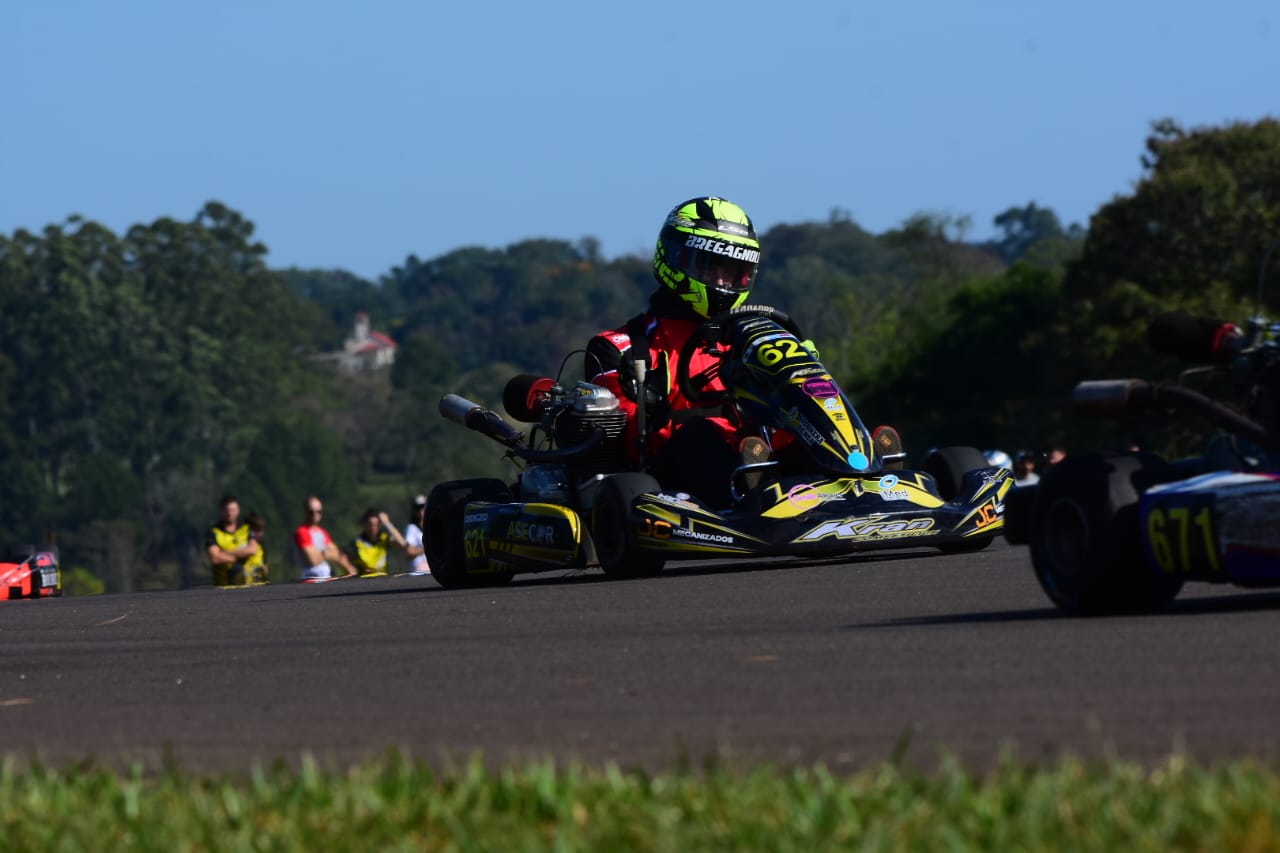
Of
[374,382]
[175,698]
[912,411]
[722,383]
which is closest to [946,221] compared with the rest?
[912,411]

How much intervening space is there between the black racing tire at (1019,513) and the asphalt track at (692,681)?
11.8 inches

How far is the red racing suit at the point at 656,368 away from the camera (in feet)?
48.3

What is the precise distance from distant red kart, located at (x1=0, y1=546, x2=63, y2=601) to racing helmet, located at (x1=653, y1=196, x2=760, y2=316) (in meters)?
9.30

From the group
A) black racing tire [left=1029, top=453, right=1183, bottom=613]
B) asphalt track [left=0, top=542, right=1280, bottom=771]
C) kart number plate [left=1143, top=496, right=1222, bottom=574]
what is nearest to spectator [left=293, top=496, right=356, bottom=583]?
asphalt track [left=0, top=542, right=1280, bottom=771]

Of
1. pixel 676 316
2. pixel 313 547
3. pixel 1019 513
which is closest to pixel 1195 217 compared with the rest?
pixel 313 547

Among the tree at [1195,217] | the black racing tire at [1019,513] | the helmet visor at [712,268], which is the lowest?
the black racing tire at [1019,513]

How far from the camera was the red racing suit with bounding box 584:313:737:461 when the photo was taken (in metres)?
14.7

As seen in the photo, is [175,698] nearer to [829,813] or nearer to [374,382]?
[829,813]

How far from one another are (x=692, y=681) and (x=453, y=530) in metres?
8.40

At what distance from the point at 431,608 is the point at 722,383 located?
2990 mm

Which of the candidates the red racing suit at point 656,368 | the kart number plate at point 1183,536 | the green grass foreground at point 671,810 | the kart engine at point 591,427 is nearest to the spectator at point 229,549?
the red racing suit at point 656,368

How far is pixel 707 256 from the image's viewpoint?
49.7ft

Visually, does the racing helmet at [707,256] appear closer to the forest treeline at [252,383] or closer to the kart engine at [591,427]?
the kart engine at [591,427]

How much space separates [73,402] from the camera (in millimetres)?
136750
